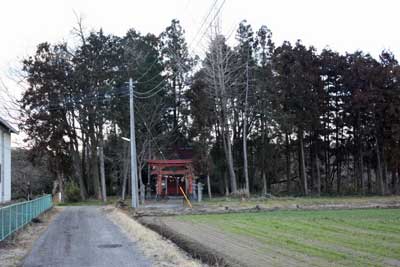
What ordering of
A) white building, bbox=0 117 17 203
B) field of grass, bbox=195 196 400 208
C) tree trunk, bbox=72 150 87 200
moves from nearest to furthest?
white building, bbox=0 117 17 203 → field of grass, bbox=195 196 400 208 → tree trunk, bbox=72 150 87 200

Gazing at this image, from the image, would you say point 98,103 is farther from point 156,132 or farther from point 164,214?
point 164,214

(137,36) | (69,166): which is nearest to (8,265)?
(69,166)

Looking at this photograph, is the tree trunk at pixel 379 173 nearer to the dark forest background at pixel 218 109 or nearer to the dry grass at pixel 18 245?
the dark forest background at pixel 218 109

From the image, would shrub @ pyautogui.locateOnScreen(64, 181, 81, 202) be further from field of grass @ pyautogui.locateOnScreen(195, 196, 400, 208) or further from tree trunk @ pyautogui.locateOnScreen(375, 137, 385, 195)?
tree trunk @ pyautogui.locateOnScreen(375, 137, 385, 195)

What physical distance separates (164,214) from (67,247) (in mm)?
11271

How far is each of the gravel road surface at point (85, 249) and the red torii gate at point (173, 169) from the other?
20.3 metres

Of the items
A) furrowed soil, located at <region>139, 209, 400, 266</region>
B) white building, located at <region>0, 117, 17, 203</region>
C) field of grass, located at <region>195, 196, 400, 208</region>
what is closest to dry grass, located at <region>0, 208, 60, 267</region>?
furrowed soil, located at <region>139, 209, 400, 266</region>

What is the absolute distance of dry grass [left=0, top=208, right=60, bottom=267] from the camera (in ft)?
35.3

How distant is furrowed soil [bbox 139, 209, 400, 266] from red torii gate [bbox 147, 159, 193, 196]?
2057cm

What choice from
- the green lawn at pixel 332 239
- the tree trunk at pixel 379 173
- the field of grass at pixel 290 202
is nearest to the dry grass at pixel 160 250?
the green lawn at pixel 332 239

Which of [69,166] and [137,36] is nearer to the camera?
[69,166]

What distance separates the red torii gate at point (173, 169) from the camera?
126 feet

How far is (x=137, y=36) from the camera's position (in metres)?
48.0

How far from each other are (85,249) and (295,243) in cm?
544
